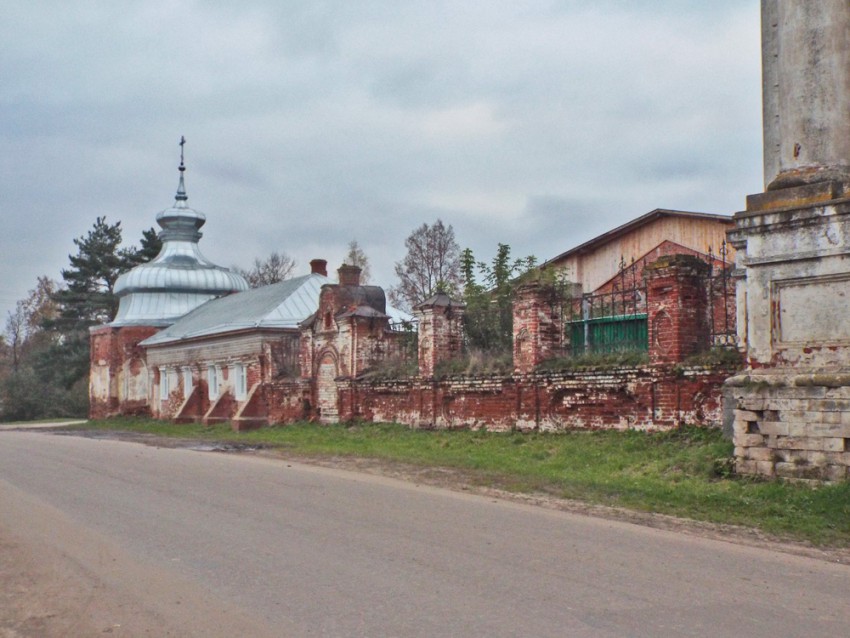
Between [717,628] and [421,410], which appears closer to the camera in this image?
[717,628]

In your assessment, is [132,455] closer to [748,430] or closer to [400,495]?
[400,495]

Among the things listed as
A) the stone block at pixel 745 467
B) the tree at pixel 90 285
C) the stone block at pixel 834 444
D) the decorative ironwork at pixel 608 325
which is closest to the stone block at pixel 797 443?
the stone block at pixel 834 444

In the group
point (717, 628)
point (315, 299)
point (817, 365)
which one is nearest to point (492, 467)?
point (817, 365)

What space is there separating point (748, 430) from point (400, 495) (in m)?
4.35

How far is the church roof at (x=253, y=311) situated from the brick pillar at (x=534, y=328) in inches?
568

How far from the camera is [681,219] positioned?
3372 centimetres

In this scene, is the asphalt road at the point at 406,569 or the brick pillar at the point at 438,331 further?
the brick pillar at the point at 438,331

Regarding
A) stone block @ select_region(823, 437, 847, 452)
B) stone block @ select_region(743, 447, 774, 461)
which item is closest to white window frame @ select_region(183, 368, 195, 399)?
stone block @ select_region(743, 447, 774, 461)

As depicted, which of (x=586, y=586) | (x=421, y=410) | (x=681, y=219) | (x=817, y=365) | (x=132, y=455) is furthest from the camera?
(x=681, y=219)

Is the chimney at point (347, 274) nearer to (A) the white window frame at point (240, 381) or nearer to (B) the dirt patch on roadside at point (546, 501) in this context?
(B) the dirt patch on roadside at point (546, 501)

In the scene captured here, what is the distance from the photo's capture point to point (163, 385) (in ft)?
125

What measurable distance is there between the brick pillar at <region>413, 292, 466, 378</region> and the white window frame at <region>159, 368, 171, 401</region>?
20.1 metres

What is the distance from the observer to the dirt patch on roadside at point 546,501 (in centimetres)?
812

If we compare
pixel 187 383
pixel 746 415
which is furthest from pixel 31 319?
pixel 746 415
